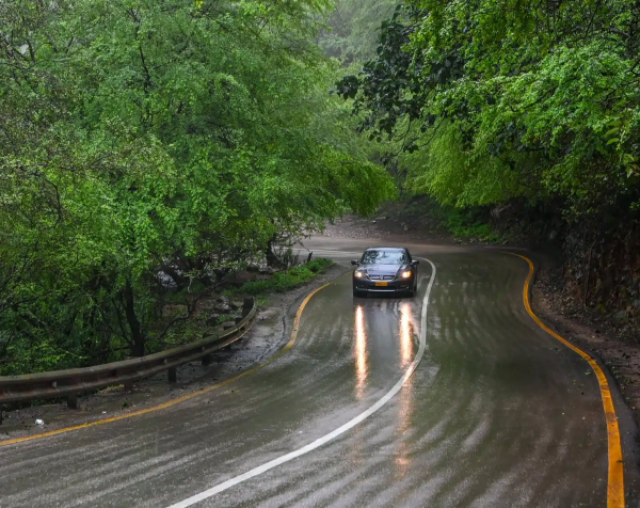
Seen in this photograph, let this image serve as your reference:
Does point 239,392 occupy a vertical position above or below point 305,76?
below

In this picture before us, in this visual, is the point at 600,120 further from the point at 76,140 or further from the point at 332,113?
the point at 332,113

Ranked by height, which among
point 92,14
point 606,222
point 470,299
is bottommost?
point 470,299

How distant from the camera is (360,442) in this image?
8.72 m

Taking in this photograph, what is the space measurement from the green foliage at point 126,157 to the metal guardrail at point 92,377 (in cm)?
134

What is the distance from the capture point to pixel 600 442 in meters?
8.80

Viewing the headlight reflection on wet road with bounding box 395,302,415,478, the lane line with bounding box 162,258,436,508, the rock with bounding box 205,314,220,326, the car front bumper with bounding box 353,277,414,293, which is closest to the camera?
the lane line with bounding box 162,258,436,508

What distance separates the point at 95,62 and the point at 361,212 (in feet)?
59.5

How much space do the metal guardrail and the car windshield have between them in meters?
10.5

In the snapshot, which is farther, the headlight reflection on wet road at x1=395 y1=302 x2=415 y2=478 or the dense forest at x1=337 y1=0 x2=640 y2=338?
the dense forest at x1=337 y1=0 x2=640 y2=338

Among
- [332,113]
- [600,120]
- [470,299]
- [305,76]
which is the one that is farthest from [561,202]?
[600,120]

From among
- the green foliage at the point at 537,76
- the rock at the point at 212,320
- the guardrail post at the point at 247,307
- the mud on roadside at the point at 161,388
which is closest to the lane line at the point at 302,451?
the mud on roadside at the point at 161,388

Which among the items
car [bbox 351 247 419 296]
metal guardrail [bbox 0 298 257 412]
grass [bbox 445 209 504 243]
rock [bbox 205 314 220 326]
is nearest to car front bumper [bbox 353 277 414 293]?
car [bbox 351 247 419 296]

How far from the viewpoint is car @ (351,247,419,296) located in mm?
23172

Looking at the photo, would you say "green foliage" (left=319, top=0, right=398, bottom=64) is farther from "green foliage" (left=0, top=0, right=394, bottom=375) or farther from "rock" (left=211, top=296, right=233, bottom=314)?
"green foliage" (left=0, top=0, right=394, bottom=375)
